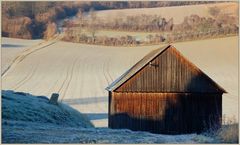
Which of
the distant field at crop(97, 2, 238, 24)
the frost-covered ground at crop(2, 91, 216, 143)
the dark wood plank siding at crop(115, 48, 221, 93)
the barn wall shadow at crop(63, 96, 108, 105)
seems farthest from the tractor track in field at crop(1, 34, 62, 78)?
the frost-covered ground at crop(2, 91, 216, 143)

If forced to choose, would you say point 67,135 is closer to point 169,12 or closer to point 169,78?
point 169,78

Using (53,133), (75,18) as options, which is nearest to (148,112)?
(53,133)

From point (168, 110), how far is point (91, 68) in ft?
122

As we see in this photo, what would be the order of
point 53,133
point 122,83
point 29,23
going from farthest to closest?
point 29,23 < point 122,83 < point 53,133

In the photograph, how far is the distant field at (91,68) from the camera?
48719mm

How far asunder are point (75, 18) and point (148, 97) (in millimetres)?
45847

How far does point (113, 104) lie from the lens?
2820cm

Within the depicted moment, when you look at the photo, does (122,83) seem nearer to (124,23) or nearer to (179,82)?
(179,82)

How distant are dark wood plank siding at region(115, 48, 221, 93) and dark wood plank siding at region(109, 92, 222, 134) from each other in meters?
0.31

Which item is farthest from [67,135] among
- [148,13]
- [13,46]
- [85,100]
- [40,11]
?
[13,46]

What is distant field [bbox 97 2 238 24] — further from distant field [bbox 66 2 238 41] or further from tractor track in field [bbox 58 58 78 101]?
tractor track in field [bbox 58 58 78 101]

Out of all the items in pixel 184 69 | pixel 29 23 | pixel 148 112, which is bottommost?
pixel 148 112

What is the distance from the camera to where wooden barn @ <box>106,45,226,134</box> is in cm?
2781

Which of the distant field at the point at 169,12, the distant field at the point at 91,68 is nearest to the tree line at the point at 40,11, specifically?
the distant field at the point at 169,12
